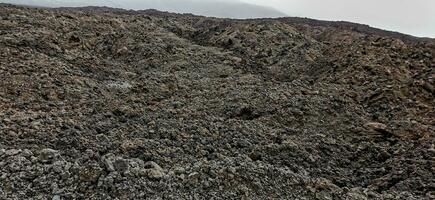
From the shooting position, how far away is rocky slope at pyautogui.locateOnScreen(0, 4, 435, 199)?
8727mm

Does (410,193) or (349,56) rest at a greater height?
(349,56)

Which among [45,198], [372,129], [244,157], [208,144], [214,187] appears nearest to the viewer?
[45,198]

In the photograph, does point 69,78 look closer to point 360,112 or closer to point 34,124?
point 34,124

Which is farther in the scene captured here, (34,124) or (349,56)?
(349,56)

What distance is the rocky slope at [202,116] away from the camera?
873 cm

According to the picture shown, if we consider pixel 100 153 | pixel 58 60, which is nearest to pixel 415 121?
pixel 100 153

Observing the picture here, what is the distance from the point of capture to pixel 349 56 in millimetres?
19516

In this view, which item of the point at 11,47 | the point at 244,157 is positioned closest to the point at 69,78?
the point at 11,47

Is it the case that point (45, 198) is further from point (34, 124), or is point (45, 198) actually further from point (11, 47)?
point (11, 47)

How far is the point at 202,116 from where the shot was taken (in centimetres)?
1299

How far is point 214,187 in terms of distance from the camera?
28.4 feet

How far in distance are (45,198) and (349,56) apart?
15059mm

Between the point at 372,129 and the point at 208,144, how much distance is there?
508cm

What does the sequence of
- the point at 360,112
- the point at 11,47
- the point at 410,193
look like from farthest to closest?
1. the point at 11,47
2. the point at 360,112
3. the point at 410,193
